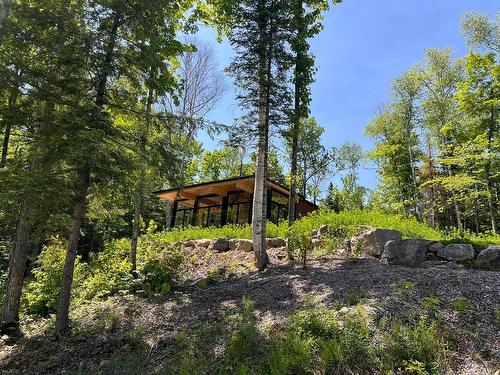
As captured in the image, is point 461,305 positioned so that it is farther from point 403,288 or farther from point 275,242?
point 275,242

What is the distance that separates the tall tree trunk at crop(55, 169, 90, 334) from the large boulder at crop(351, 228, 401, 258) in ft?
16.9

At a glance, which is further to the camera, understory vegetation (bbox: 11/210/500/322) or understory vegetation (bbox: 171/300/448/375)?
understory vegetation (bbox: 11/210/500/322)

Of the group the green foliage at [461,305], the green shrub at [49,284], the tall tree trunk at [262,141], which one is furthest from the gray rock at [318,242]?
the green shrub at [49,284]

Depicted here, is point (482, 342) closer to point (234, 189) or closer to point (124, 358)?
point (124, 358)

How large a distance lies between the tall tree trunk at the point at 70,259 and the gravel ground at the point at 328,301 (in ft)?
1.24

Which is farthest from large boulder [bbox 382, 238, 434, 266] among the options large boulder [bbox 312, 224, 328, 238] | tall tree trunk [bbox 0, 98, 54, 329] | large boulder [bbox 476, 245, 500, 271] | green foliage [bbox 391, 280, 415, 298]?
tall tree trunk [bbox 0, 98, 54, 329]

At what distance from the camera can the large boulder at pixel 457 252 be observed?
681 centimetres

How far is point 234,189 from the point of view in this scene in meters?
16.5

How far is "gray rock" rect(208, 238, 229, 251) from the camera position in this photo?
10.7 metres

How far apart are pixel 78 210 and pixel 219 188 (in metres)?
10.2

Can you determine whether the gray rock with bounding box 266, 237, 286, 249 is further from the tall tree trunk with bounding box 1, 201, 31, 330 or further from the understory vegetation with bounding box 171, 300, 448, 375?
the tall tree trunk with bounding box 1, 201, 31, 330

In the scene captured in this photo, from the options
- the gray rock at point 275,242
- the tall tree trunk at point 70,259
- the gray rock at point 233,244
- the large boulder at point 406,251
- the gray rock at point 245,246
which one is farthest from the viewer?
the gray rock at point 233,244

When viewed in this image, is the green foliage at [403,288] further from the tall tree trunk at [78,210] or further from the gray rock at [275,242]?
the tall tree trunk at [78,210]

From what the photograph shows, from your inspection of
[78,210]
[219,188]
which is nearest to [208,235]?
[219,188]
